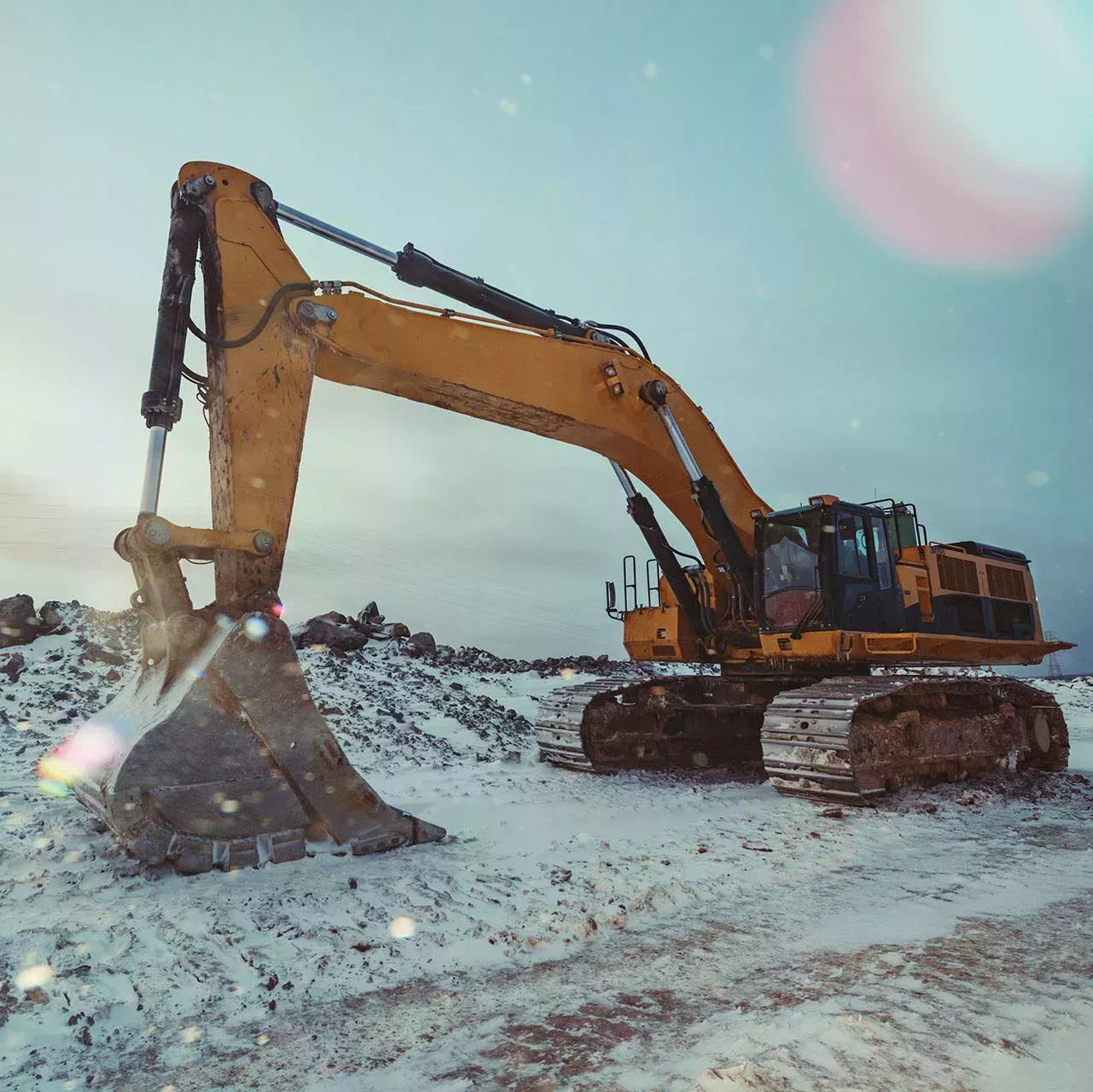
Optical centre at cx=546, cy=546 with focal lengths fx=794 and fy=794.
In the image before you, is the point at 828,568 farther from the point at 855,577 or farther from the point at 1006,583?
the point at 1006,583

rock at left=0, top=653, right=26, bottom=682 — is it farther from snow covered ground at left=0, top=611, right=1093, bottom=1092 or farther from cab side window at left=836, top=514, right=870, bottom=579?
cab side window at left=836, top=514, right=870, bottom=579

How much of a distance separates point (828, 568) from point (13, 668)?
11813 millimetres

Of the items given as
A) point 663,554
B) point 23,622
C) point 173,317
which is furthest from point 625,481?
point 23,622

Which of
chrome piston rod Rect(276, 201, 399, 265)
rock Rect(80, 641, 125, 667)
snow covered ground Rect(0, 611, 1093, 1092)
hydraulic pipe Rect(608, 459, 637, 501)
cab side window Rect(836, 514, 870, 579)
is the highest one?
chrome piston rod Rect(276, 201, 399, 265)

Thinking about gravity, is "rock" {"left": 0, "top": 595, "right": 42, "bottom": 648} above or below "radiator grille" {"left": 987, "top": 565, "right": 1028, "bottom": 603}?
above

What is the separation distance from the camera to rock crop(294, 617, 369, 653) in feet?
49.6

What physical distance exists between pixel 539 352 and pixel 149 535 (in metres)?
3.91

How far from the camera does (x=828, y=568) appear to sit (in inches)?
324

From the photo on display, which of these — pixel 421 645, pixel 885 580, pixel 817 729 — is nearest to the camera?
pixel 817 729

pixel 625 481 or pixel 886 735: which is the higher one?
pixel 625 481

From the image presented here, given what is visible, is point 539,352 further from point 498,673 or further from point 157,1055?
point 498,673

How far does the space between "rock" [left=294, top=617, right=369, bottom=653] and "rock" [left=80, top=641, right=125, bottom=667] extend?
2.95 m

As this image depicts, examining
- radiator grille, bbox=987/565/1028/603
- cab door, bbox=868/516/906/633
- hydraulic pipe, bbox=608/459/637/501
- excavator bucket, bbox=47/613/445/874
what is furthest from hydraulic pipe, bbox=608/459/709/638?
excavator bucket, bbox=47/613/445/874

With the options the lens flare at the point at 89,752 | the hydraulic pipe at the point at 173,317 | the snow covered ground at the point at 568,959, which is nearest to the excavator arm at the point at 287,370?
the hydraulic pipe at the point at 173,317
